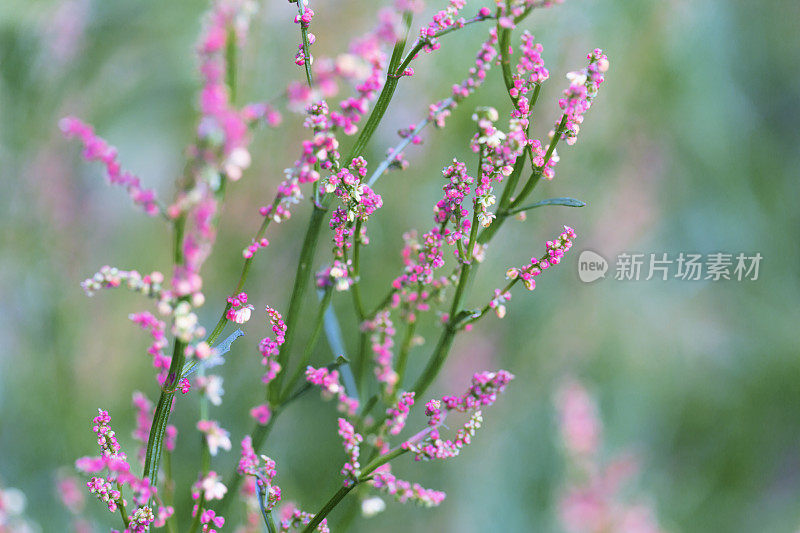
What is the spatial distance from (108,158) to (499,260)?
1057 millimetres

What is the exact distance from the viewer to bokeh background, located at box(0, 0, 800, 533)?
44.2 inches

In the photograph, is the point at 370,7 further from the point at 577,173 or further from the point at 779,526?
the point at 779,526

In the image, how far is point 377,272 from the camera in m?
1.18

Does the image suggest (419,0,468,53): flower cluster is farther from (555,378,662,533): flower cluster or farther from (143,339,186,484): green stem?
(555,378,662,533): flower cluster

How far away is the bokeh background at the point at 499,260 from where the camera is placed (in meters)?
1.12

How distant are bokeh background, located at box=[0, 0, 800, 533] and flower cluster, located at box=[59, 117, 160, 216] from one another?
2.46ft

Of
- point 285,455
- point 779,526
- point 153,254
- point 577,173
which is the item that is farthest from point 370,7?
point 779,526

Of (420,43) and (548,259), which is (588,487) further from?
(420,43)

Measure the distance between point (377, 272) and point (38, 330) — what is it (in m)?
0.59

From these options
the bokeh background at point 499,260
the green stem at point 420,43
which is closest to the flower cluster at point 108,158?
the green stem at point 420,43

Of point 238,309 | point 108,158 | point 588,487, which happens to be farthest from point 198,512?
point 588,487

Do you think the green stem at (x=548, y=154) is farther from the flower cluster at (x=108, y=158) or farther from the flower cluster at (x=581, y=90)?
the flower cluster at (x=108, y=158)

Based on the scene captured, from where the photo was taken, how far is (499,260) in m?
1.34

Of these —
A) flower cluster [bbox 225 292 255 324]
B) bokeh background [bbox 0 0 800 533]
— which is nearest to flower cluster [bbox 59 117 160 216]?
flower cluster [bbox 225 292 255 324]
